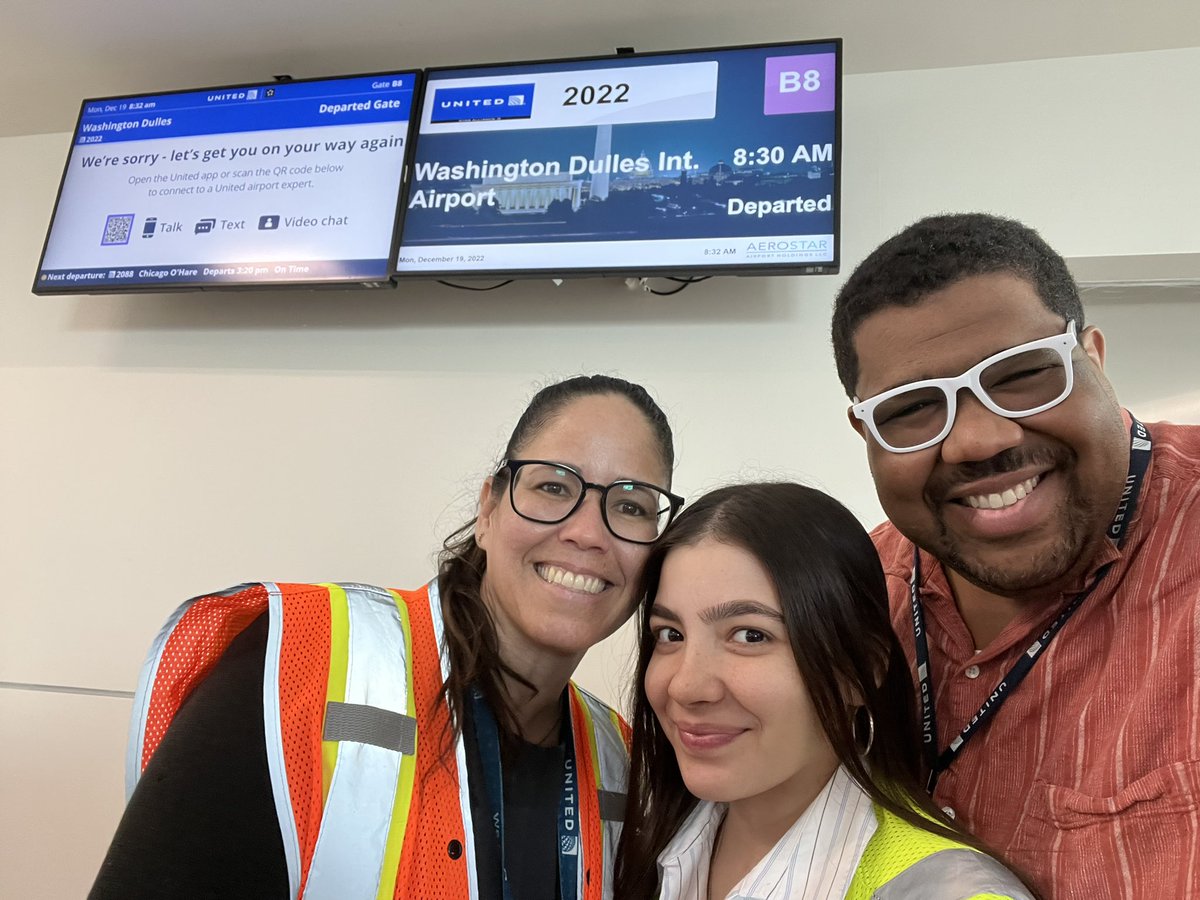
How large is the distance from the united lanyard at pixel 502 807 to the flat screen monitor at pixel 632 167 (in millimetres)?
1579

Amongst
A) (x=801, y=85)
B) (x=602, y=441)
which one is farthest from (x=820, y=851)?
(x=801, y=85)

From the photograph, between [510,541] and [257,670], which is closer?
[257,670]

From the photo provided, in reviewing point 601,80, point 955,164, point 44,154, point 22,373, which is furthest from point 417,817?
point 44,154

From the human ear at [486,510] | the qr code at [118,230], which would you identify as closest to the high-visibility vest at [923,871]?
the human ear at [486,510]

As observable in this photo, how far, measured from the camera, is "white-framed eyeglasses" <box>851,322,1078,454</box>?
117 centimetres

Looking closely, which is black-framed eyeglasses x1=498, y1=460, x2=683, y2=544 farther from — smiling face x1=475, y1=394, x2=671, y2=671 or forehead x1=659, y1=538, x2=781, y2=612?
forehead x1=659, y1=538, x2=781, y2=612

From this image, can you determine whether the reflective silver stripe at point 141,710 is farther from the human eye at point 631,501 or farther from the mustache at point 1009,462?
the mustache at point 1009,462

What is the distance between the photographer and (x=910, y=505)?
1.28 m

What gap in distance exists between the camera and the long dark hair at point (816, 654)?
117cm

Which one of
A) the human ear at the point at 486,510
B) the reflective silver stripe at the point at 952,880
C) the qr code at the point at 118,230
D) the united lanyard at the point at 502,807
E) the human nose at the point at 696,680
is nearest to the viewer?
the reflective silver stripe at the point at 952,880

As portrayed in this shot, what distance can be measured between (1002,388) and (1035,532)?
219 mm

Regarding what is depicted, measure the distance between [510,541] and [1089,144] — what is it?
7.74 feet

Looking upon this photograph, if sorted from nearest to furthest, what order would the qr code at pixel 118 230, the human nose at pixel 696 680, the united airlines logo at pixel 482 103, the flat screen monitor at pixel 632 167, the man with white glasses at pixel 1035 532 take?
the man with white glasses at pixel 1035 532 → the human nose at pixel 696 680 → the flat screen monitor at pixel 632 167 → the united airlines logo at pixel 482 103 → the qr code at pixel 118 230

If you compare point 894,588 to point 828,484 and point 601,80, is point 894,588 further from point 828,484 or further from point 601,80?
point 601,80
